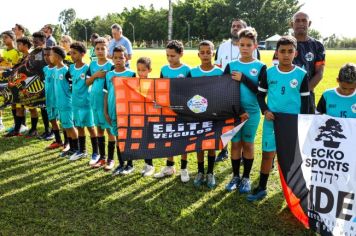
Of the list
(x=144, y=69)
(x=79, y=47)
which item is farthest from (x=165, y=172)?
(x=79, y=47)

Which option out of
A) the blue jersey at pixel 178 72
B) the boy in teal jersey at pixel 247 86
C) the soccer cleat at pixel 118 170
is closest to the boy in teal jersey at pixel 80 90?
the soccer cleat at pixel 118 170

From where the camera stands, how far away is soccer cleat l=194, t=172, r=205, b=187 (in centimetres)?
558

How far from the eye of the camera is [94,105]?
20.1 feet

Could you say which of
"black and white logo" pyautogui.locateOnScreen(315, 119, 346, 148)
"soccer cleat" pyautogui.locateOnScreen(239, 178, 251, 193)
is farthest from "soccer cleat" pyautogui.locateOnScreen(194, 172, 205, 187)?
"black and white logo" pyautogui.locateOnScreen(315, 119, 346, 148)

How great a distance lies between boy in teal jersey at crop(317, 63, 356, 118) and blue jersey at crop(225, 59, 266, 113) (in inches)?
35.3

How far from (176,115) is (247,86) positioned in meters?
1.04

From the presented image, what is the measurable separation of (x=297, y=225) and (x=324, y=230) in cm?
57

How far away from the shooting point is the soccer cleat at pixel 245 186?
17.3 feet

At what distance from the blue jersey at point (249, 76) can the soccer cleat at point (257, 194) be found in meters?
1.11

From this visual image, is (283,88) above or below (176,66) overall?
below

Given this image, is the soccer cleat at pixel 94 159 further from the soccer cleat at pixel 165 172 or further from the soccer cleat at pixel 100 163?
the soccer cleat at pixel 165 172

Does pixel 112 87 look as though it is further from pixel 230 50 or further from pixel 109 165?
pixel 230 50

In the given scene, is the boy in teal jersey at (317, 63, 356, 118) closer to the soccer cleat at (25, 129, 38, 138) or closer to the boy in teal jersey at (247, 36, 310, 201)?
the boy in teal jersey at (247, 36, 310, 201)

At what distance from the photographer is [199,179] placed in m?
5.64
